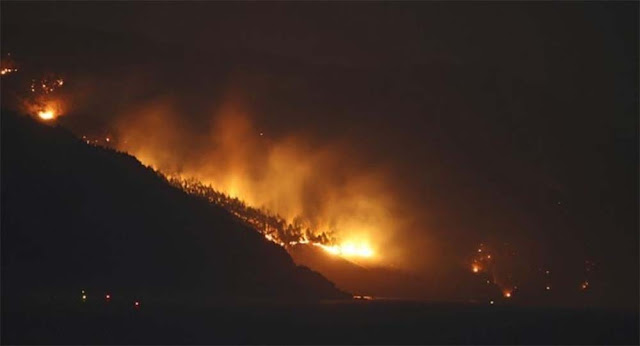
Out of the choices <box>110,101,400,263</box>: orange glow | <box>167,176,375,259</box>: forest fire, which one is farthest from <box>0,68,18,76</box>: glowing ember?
<box>167,176,375,259</box>: forest fire

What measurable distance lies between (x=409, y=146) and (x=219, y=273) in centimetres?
9009

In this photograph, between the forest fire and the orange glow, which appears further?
the orange glow

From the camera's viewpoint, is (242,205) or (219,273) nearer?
(219,273)

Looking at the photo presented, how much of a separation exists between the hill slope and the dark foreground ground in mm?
6210

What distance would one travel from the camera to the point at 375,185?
126 m

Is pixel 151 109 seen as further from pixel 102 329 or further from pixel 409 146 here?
pixel 102 329

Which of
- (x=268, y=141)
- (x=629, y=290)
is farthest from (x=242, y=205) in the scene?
(x=629, y=290)

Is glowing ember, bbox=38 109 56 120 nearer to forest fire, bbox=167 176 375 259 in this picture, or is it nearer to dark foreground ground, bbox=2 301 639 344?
forest fire, bbox=167 176 375 259

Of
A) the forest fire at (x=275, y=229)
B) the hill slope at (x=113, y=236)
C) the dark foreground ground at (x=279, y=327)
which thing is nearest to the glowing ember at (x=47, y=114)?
the forest fire at (x=275, y=229)

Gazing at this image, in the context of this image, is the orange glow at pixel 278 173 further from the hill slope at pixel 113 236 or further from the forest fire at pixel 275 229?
the hill slope at pixel 113 236

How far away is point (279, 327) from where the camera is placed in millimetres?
36812

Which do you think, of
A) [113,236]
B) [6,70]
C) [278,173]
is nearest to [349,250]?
[278,173]

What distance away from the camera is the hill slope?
47.6 meters

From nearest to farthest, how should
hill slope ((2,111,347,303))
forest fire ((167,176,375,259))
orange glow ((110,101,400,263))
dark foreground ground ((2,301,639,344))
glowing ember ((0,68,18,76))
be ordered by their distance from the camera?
dark foreground ground ((2,301,639,344)), hill slope ((2,111,347,303)), forest fire ((167,176,375,259)), glowing ember ((0,68,18,76)), orange glow ((110,101,400,263))
